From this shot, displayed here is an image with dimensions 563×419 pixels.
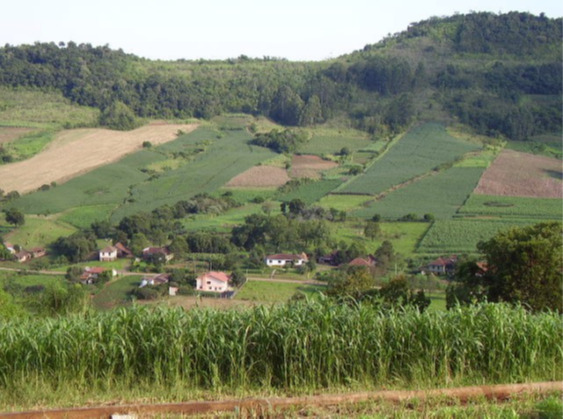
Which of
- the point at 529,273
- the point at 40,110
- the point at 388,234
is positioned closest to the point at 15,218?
the point at 388,234

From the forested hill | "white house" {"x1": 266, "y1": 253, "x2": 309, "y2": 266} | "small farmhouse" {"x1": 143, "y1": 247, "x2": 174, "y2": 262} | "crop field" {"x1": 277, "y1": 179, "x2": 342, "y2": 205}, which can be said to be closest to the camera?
"white house" {"x1": 266, "y1": 253, "x2": 309, "y2": 266}

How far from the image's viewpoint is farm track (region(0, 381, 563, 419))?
5930 mm

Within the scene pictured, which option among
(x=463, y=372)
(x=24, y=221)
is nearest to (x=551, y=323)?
(x=463, y=372)

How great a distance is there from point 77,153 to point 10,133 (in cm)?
544

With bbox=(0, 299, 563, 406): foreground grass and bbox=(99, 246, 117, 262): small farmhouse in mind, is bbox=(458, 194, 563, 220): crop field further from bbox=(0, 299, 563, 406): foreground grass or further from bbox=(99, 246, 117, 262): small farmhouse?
bbox=(0, 299, 563, 406): foreground grass

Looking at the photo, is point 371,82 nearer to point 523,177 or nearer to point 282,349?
point 523,177

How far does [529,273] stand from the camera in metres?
13.4

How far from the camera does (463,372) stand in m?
7.32

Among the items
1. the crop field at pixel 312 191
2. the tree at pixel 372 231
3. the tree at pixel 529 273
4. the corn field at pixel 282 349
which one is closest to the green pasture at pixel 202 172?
the crop field at pixel 312 191

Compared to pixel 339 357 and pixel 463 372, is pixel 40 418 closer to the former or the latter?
pixel 339 357

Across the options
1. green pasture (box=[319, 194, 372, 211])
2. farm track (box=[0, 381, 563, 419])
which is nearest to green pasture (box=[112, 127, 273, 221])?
green pasture (box=[319, 194, 372, 211])

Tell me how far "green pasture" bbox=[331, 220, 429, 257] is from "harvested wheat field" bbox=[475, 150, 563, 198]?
25.3 ft

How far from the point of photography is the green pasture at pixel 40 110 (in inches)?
2060

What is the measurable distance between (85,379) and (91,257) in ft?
69.4
